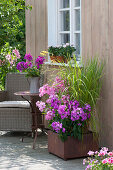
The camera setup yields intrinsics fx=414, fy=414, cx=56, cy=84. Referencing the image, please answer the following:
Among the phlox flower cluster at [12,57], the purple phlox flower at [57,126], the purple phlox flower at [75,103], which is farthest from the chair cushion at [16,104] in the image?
the purple phlox flower at [75,103]

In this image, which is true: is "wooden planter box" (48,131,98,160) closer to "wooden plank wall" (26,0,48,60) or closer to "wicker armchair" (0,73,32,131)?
"wicker armchair" (0,73,32,131)

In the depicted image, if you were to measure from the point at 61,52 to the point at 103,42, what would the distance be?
892mm

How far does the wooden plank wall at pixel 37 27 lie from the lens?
6.34 m

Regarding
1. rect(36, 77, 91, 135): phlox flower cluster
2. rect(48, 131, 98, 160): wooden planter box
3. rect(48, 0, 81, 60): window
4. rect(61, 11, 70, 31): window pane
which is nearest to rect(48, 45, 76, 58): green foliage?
rect(48, 0, 81, 60): window

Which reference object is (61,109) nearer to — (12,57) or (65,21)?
(65,21)

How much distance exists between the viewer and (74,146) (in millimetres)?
4402

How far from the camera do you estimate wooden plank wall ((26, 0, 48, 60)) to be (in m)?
6.34

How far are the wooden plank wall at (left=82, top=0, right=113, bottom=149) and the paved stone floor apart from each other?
56 centimetres

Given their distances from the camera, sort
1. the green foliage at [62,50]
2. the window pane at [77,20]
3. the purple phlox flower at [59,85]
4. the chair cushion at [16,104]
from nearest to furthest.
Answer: the purple phlox flower at [59,85] < the green foliage at [62,50] < the window pane at [77,20] < the chair cushion at [16,104]

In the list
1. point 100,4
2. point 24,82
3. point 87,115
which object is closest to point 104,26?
point 100,4

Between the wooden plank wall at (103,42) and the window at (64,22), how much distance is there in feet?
1.69

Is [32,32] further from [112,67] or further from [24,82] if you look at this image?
[112,67]

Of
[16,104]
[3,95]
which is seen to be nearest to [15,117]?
[16,104]

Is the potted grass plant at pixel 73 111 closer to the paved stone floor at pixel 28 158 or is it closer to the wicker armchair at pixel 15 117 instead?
the paved stone floor at pixel 28 158
